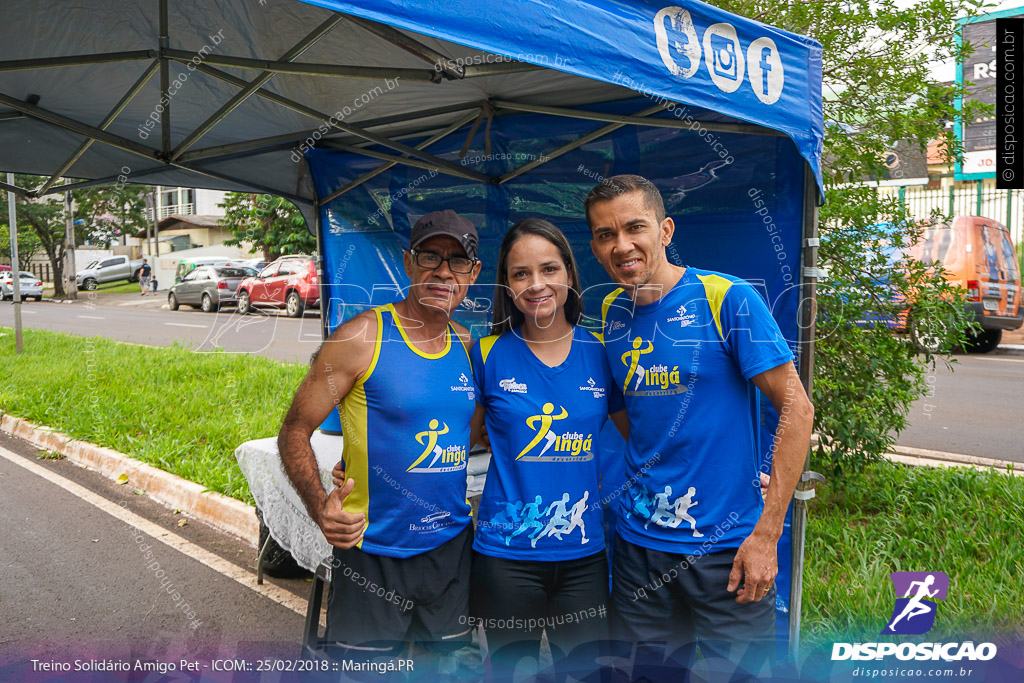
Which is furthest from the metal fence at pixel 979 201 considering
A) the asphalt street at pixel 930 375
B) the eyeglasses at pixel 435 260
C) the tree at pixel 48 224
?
the tree at pixel 48 224

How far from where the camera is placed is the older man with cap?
83.7 inches

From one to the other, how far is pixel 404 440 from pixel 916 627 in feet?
8.15

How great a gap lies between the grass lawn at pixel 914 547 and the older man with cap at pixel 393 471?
1.87 meters

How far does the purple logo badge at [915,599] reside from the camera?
319 cm

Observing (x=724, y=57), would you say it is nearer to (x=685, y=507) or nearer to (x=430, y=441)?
(x=685, y=507)

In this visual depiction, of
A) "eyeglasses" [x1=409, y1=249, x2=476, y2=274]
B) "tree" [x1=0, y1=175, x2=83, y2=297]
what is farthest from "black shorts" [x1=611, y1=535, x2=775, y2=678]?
"tree" [x1=0, y1=175, x2=83, y2=297]

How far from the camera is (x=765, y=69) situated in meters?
2.37

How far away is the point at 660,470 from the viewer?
7.00 ft

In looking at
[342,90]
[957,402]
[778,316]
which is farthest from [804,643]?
[957,402]

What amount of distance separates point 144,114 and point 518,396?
291cm

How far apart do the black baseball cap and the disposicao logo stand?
7.20ft

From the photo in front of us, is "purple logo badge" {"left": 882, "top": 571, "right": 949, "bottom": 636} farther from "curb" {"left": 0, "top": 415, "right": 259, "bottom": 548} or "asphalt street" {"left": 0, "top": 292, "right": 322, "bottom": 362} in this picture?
"asphalt street" {"left": 0, "top": 292, "right": 322, "bottom": 362}

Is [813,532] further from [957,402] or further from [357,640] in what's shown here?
[957,402]

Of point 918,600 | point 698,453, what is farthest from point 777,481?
point 918,600
